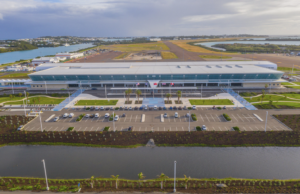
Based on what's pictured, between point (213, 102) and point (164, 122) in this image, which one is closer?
point (164, 122)

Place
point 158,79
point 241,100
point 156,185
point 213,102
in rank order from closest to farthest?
point 156,185 → point 213,102 → point 241,100 → point 158,79

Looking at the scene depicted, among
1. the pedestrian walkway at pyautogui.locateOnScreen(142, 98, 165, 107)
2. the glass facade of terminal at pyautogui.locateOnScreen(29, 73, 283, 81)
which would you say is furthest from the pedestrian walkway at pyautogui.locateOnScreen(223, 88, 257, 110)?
the pedestrian walkway at pyautogui.locateOnScreen(142, 98, 165, 107)

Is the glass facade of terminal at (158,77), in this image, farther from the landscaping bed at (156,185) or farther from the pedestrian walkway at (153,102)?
the landscaping bed at (156,185)

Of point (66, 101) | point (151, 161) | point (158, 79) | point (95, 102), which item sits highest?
point (158, 79)

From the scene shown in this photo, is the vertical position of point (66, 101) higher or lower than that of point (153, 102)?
higher

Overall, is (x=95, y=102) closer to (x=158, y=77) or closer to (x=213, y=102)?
(x=158, y=77)

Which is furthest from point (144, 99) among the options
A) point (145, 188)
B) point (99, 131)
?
point (145, 188)

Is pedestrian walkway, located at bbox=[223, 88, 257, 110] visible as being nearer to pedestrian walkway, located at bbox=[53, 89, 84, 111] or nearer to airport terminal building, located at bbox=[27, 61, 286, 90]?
airport terminal building, located at bbox=[27, 61, 286, 90]

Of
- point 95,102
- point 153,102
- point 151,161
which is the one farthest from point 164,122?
point 95,102
